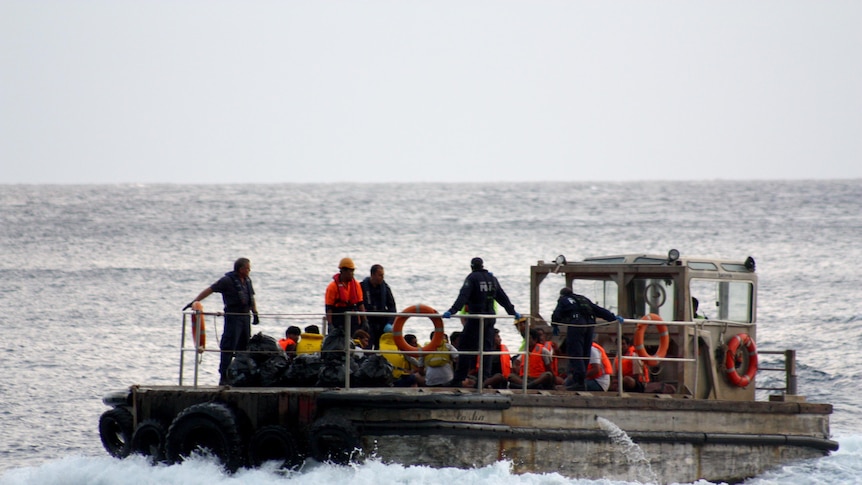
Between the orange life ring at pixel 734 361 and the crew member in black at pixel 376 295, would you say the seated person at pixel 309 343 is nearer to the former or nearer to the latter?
the crew member in black at pixel 376 295

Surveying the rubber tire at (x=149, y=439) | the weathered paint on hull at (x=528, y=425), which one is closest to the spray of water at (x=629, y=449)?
the weathered paint on hull at (x=528, y=425)

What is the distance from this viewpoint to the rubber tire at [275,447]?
13.3m

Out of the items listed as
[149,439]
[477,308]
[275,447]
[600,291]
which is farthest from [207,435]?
[600,291]

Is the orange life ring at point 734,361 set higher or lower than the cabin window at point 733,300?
lower

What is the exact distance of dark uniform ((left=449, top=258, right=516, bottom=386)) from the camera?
14562 mm

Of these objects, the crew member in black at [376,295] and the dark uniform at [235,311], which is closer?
the dark uniform at [235,311]

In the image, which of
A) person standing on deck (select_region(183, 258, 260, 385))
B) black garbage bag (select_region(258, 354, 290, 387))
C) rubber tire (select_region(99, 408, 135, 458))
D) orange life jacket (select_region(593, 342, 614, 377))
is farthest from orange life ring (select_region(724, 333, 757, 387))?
rubber tire (select_region(99, 408, 135, 458))

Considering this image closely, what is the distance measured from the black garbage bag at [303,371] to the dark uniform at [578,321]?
2827mm

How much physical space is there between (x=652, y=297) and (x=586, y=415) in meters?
2.51

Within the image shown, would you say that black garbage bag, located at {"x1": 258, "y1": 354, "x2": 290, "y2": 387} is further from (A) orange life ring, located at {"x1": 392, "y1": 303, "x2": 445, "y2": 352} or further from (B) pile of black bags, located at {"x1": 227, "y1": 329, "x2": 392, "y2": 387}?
(A) orange life ring, located at {"x1": 392, "y1": 303, "x2": 445, "y2": 352}

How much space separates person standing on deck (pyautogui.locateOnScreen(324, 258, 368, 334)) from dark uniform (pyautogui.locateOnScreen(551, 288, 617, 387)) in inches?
92.9

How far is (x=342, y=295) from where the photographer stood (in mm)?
14758

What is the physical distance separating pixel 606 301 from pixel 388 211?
2718 inches

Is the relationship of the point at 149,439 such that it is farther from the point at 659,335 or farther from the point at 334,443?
the point at 659,335
